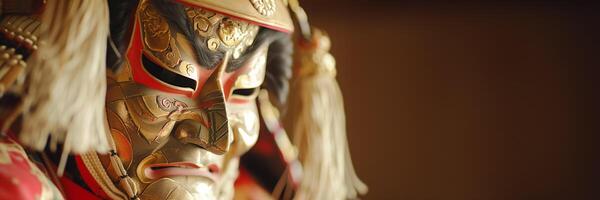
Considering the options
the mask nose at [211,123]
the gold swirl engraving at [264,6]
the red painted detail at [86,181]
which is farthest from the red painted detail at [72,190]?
the gold swirl engraving at [264,6]

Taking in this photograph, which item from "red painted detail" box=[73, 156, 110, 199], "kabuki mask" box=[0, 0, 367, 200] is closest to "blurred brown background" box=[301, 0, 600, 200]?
"kabuki mask" box=[0, 0, 367, 200]

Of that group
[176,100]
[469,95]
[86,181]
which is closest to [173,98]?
[176,100]

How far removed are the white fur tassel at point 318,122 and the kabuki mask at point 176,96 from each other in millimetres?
119

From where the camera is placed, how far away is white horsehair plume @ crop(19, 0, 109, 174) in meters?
0.64

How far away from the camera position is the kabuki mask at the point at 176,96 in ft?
2.51

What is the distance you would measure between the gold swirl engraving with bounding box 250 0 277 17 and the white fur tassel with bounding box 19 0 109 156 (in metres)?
0.16

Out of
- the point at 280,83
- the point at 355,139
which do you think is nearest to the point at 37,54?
the point at 280,83

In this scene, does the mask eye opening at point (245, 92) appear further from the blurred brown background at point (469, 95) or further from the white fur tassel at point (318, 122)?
the blurred brown background at point (469, 95)

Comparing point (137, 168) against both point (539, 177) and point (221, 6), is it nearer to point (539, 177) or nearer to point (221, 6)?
point (221, 6)

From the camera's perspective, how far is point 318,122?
0.93 metres

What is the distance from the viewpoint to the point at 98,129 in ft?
2.23

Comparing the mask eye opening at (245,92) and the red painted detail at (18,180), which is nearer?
the red painted detail at (18,180)

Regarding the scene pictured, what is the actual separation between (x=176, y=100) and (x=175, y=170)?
74 mm

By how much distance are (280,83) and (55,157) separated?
→ 0.31 meters
